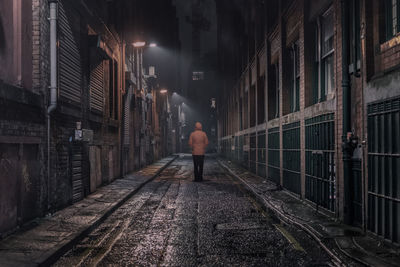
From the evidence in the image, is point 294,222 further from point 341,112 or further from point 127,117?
point 127,117

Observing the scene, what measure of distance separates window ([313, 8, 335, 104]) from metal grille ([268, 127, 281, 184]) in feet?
12.7

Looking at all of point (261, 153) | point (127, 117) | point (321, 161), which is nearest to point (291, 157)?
point (321, 161)

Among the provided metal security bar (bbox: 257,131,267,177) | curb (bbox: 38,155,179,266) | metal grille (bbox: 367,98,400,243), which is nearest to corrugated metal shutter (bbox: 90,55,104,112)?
curb (bbox: 38,155,179,266)

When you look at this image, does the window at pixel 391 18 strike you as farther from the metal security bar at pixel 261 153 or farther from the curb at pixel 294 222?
the metal security bar at pixel 261 153

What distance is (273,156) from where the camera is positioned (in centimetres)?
1477

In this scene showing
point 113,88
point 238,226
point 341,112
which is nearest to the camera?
point 238,226

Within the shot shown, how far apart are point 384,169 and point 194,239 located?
120 inches

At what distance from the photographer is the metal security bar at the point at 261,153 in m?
16.8

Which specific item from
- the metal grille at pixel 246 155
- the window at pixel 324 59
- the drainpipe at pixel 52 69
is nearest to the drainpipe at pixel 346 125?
the window at pixel 324 59

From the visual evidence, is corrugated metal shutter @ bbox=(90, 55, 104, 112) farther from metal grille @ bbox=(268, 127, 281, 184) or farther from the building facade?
metal grille @ bbox=(268, 127, 281, 184)

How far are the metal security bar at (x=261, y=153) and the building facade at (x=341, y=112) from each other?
132 centimetres

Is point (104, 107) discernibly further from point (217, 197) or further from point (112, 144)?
point (217, 197)

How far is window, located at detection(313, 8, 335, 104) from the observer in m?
9.47

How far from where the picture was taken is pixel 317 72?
34.5 feet
